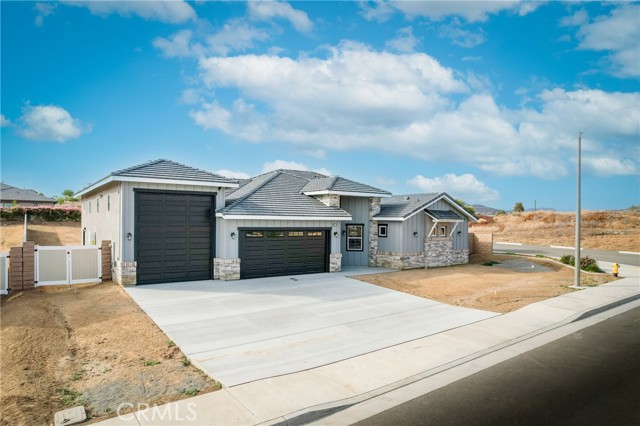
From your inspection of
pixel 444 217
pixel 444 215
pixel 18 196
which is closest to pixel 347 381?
pixel 444 217

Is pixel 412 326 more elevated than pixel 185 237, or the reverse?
pixel 185 237

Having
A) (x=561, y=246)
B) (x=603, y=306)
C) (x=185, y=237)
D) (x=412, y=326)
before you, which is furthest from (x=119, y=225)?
(x=561, y=246)

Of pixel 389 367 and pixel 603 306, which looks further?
pixel 603 306

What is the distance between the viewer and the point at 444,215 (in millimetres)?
23219

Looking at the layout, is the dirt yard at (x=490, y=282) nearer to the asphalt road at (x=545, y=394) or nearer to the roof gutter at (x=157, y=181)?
the asphalt road at (x=545, y=394)

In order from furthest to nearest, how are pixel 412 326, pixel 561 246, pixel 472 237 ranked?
1. pixel 561 246
2. pixel 472 237
3. pixel 412 326

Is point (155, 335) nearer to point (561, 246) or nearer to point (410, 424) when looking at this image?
point (410, 424)

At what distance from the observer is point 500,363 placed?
843cm

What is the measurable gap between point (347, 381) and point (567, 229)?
165 ft

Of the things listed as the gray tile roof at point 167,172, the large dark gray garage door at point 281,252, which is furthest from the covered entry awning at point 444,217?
the gray tile roof at point 167,172

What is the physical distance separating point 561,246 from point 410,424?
131 feet

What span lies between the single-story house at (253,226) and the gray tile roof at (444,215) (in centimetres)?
9

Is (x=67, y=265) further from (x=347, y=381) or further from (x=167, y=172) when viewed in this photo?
(x=347, y=381)

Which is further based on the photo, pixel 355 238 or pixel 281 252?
pixel 355 238
